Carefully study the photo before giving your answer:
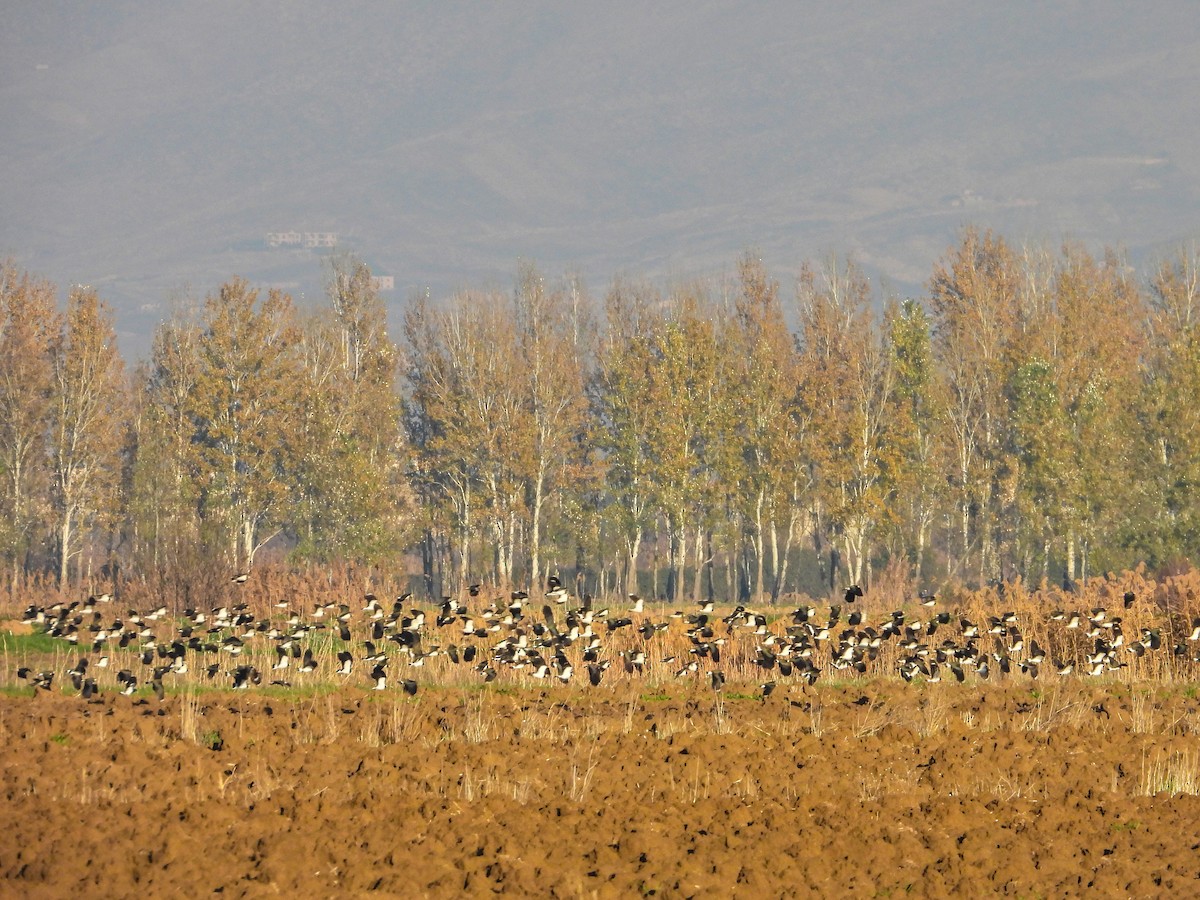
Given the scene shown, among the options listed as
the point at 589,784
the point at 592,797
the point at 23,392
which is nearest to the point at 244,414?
the point at 23,392

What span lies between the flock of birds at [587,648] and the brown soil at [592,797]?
2.09 metres

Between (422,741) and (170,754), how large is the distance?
107 inches

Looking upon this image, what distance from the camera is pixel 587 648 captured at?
24.9m

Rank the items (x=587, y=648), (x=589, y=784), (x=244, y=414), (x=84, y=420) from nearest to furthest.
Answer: (x=589, y=784)
(x=587, y=648)
(x=244, y=414)
(x=84, y=420)

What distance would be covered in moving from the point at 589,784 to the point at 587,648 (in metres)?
9.47

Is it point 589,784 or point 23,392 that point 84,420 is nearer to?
point 23,392

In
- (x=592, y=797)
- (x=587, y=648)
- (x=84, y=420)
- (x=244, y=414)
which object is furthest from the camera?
(x=84, y=420)

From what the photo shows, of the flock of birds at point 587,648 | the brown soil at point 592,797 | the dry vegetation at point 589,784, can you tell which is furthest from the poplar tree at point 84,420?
the brown soil at point 592,797

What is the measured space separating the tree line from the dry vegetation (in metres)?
32.3

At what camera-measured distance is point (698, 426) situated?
62.6 metres

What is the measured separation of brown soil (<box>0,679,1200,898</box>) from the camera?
39.5 feet

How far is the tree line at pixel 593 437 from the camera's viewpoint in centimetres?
5797

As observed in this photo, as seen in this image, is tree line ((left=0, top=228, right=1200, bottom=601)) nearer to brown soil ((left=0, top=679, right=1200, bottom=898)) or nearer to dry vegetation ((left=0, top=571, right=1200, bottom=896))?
dry vegetation ((left=0, top=571, right=1200, bottom=896))

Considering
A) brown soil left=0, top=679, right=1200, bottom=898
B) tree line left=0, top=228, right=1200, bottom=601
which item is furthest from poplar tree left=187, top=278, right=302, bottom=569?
brown soil left=0, top=679, right=1200, bottom=898
